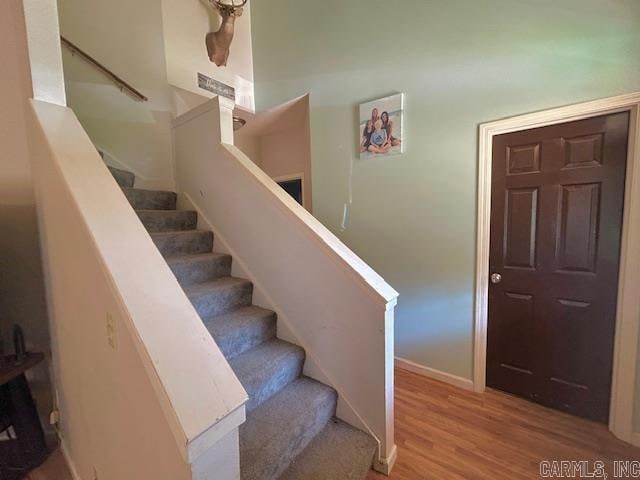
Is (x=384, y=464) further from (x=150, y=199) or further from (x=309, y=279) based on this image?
(x=150, y=199)

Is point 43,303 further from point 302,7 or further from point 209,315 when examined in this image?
point 302,7

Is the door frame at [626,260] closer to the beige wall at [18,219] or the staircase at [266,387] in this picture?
the staircase at [266,387]

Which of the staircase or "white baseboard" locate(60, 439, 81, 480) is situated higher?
the staircase

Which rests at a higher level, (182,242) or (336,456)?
(182,242)

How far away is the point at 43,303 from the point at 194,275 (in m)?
0.75

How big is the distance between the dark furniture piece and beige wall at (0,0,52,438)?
16 centimetres

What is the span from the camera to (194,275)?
172cm

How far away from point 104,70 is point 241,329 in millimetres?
2885

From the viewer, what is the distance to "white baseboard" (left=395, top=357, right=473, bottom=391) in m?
1.97

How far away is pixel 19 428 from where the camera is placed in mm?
1296

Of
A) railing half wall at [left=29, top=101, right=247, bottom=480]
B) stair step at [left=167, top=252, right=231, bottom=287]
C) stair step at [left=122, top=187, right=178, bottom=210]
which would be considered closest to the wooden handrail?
stair step at [left=122, top=187, right=178, bottom=210]

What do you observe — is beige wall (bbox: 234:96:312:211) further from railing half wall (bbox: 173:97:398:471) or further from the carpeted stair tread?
the carpeted stair tread

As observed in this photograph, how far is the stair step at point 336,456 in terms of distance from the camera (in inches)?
45.5

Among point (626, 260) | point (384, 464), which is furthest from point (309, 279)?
point (626, 260)
